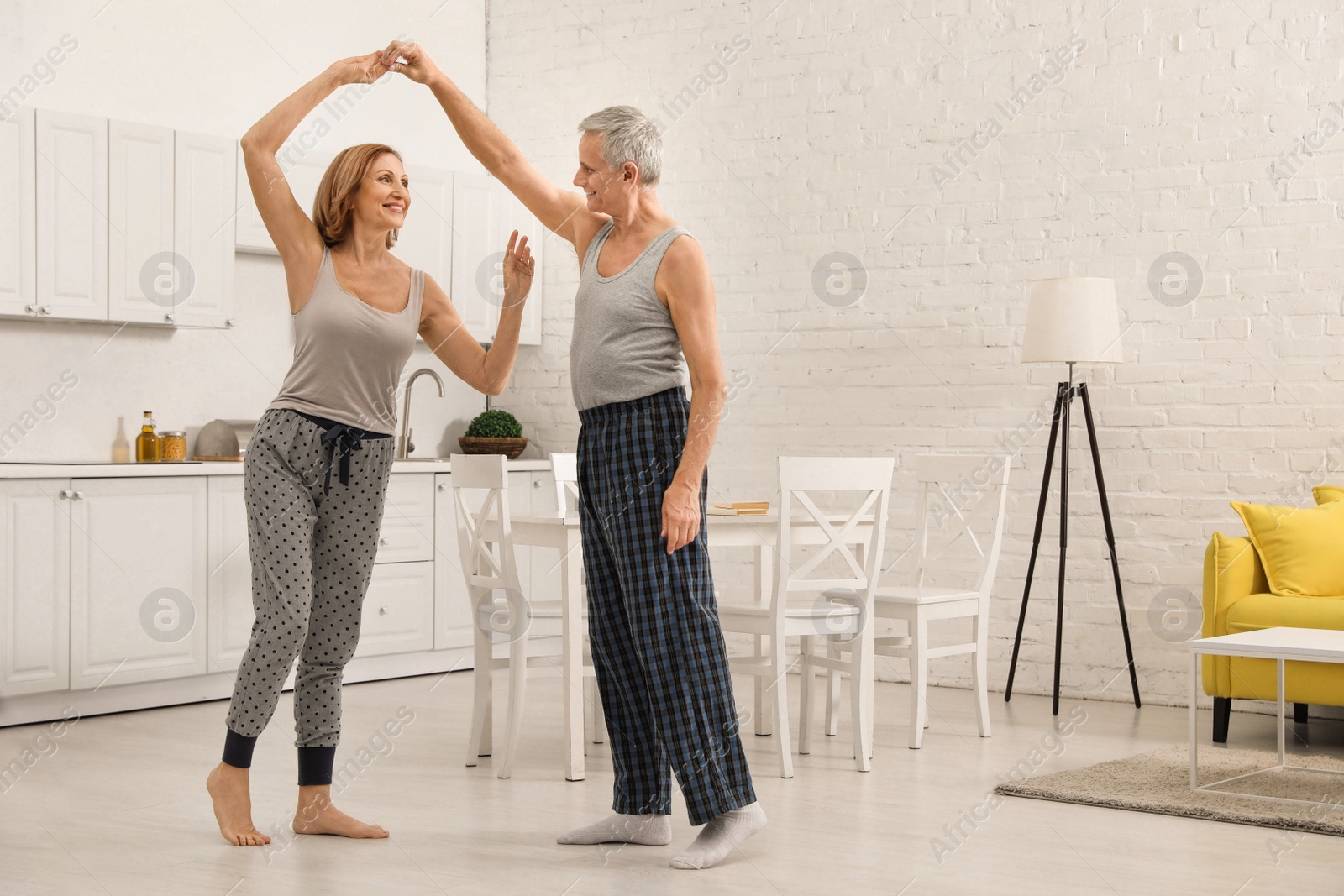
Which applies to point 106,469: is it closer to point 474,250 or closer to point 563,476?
point 563,476

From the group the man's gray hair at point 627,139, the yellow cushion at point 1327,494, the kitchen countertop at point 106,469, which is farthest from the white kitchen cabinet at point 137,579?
the yellow cushion at point 1327,494

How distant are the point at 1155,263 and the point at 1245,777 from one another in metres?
2.08

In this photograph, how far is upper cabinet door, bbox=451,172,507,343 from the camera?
246 inches

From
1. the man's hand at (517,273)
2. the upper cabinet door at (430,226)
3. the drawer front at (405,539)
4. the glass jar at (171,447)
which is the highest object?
the upper cabinet door at (430,226)

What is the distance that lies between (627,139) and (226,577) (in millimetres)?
2907

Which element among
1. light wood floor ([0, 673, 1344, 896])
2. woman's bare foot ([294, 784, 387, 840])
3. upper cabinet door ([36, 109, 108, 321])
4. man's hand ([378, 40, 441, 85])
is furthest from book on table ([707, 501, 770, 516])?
upper cabinet door ([36, 109, 108, 321])

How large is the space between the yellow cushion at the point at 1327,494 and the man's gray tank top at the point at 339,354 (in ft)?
10.5

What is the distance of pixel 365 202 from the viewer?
2.96m

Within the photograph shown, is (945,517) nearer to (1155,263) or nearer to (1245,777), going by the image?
(1155,263)

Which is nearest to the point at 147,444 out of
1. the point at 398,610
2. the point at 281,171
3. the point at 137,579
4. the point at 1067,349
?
the point at 137,579

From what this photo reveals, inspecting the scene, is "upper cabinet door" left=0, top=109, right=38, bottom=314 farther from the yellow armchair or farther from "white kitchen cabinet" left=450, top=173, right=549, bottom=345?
the yellow armchair

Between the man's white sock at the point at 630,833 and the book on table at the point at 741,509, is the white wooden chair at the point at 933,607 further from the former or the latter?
the man's white sock at the point at 630,833

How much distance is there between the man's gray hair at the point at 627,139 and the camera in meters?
2.80

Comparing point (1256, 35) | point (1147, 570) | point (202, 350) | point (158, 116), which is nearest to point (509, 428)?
point (202, 350)
